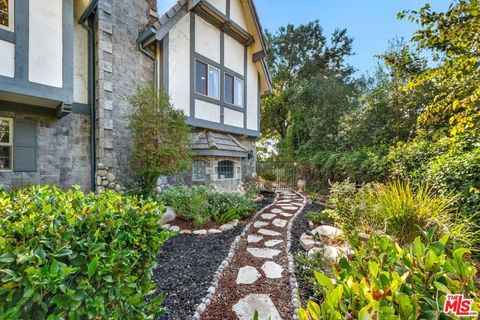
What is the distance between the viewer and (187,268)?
3127 millimetres

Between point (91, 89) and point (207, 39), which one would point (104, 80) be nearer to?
point (91, 89)

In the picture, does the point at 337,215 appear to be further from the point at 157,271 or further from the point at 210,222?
the point at 157,271

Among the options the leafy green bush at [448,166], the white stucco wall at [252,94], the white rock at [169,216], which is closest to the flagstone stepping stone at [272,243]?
the white rock at [169,216]

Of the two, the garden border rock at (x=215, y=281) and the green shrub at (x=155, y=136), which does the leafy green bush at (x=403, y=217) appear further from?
the green shrub at (x=155, y=136)

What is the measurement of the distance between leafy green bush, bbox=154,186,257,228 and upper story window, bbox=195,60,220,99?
3579 millimetres

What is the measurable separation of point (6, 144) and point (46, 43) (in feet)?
7.70

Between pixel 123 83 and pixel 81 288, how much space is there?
610 cm

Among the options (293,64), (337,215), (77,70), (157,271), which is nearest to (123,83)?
(77,70)

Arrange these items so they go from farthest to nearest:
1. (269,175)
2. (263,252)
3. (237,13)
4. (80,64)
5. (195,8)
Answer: (269,175), (237,13), (195,8), (80,64), (263,252)

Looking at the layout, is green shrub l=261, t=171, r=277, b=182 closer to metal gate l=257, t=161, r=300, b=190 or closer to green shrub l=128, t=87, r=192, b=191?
metal gate l=257, t=161, r=300, b=190

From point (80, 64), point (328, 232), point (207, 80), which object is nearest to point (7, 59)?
point (80, 64)

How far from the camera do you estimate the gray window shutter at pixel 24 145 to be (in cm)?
484
